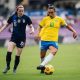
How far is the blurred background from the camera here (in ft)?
116

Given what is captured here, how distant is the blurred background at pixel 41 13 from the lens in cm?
3522

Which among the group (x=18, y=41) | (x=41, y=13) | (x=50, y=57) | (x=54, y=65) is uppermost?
(x=18, y=41)

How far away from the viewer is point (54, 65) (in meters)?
22.7

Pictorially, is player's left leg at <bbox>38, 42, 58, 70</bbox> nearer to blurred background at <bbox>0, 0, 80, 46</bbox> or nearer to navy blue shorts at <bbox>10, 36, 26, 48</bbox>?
navy blue shorts at <bbox>10, 36, 26, 48</bbox>

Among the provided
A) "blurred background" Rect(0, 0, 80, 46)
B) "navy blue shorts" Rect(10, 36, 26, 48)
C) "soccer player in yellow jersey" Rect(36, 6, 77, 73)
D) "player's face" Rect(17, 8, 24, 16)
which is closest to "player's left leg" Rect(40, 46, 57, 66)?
"soccer player in yellow jersey" Rect(36, 6, 77, 73)

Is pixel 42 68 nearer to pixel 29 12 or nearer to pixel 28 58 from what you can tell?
pixel 28 58

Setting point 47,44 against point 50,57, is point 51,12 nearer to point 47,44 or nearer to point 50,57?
point 47,44

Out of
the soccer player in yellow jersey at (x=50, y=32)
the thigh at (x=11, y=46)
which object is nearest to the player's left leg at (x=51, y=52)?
the soccer player in yellow jersey at (x=50, y=32)

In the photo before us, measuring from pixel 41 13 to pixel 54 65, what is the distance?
17.9m

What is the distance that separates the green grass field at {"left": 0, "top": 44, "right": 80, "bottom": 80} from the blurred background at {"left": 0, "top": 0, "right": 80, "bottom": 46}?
2.84 m

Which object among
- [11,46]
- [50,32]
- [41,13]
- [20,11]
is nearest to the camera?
[20,11]

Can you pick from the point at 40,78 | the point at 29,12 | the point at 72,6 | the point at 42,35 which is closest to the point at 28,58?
the point at 42,35

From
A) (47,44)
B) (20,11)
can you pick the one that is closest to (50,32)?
(47,44)

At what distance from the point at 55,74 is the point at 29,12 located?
21966 mm
